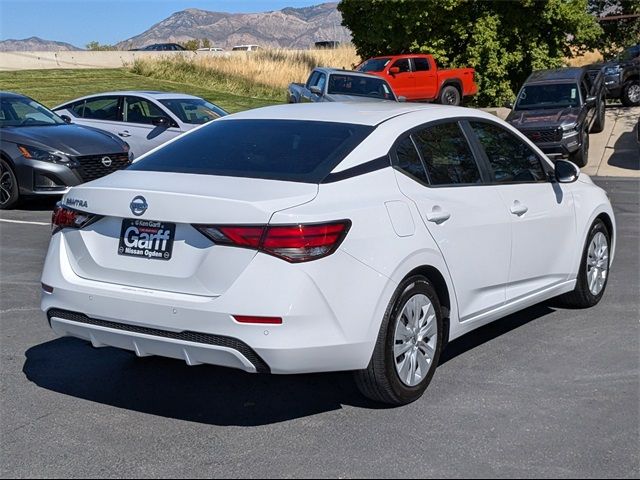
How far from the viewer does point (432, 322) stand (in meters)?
5.31

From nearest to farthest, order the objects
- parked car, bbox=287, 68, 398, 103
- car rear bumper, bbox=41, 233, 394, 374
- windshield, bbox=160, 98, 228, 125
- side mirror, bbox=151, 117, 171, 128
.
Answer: car rear bumper, bbox=41, 233, 394, 374, side mirror, bbox=151, 117, 171, 128, windshield, bbox=160, 98, 228, 125, parked car, bbox=287, 68, 398, 103

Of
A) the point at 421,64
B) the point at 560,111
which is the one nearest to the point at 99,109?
the point at 560,111

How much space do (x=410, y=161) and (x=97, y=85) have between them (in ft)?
97.2

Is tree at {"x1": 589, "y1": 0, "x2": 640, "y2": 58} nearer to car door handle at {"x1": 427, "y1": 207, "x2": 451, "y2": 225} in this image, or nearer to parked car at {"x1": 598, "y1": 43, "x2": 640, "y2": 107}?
parked car at {"x1": 598, "y1": 43, "x2": 640, "y2": 107}

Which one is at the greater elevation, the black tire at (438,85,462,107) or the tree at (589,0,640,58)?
the tree at (589,0,640,58)

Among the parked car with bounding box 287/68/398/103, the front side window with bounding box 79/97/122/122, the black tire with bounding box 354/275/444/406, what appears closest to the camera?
the black tire with bounding box 354/275/444/406

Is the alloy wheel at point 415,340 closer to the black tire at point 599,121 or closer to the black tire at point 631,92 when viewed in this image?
the black tire at point 599,121

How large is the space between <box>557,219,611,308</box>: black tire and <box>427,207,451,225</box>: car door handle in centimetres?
206

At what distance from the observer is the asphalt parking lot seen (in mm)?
4391

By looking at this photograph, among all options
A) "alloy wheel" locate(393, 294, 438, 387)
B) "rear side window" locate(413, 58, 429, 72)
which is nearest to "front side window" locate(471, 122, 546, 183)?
"alloy wheel" locate(393, 294, 438, 387)

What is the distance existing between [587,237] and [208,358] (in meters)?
3.58

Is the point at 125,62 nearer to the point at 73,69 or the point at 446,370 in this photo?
the point at 73,69

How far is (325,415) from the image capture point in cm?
506

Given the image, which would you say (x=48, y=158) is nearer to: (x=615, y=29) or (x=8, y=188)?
(x=8, y=188)
